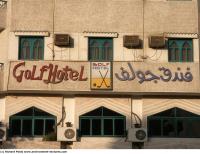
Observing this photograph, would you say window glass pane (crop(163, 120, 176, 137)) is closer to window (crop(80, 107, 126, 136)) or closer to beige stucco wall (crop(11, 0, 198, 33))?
window (crop(80, 107, 126, 136))

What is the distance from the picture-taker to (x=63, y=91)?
20.0 metres

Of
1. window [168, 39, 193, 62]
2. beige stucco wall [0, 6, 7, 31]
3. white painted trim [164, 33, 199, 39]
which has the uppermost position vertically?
beige stucco wall [0, 6, 7, 31]

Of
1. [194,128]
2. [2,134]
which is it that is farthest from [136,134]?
[2,134]

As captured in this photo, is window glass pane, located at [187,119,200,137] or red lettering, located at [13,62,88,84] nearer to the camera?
red lettering, located at [13,62,88,84]

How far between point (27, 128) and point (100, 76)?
161 inches

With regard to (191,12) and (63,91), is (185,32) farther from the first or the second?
(63,91)

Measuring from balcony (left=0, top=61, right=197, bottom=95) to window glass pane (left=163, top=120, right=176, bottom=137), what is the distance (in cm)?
157

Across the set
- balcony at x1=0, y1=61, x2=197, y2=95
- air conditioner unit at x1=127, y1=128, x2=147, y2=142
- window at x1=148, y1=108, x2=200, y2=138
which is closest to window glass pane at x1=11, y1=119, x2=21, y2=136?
balcony at x1=0, y1=61, x2=197, y2=95

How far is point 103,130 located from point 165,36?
16.9 feet

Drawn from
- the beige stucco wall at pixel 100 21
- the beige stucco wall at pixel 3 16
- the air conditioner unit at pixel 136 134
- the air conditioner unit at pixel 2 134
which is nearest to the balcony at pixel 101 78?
the beige stucco wall at pixel 100 21

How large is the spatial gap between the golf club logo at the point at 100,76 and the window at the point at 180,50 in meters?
3.14

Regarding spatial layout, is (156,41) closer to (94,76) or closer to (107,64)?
(107,64)

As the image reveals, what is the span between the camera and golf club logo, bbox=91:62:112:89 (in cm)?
2000

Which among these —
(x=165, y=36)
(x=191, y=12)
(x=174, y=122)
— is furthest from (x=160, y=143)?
(x=191, y=12)
